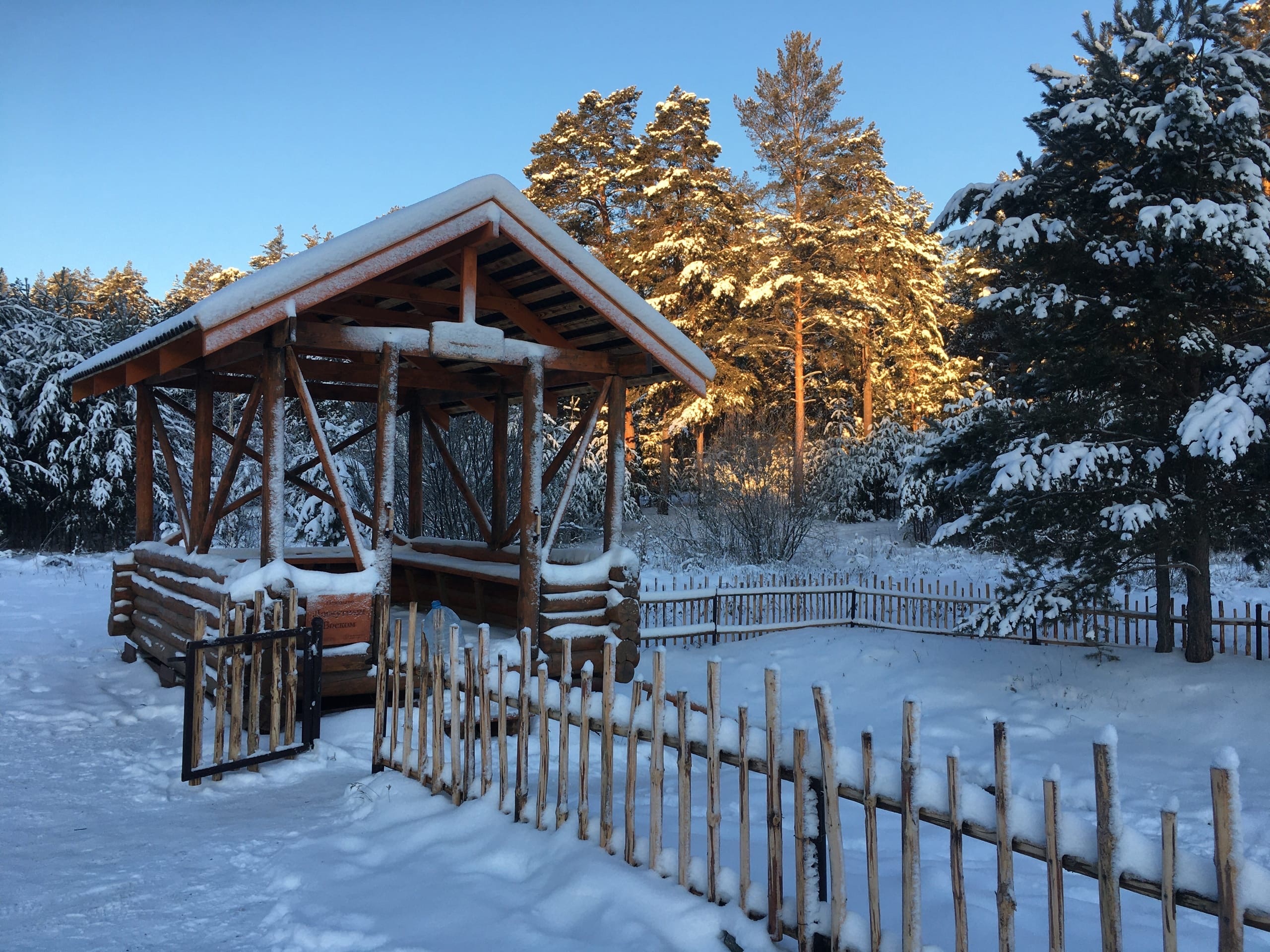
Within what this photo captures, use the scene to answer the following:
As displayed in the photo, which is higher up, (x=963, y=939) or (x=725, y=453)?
(x=725, y=453)

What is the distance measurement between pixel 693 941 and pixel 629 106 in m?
36.9

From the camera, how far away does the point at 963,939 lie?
321 cm

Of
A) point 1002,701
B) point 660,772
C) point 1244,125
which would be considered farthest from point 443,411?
point 1244,125

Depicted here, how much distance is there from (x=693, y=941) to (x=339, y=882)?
193 centimetres

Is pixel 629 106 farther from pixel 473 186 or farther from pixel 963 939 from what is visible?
pixel 963 939

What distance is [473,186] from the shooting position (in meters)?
8.16

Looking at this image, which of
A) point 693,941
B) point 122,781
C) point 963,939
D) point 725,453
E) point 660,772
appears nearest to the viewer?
point 963,939

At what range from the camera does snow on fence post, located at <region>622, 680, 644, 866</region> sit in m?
4.50

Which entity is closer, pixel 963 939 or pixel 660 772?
pixel 963 939

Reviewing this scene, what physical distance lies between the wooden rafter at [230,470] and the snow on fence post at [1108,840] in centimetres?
775

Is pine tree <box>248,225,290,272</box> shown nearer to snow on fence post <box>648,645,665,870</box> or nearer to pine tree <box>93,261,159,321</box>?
pine tree <box>93,261,159,321</box>

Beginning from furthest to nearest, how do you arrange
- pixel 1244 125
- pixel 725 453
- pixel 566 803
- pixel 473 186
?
pixel 725 453
pixel 1244 125
pixel 473 186
pixel 566 803

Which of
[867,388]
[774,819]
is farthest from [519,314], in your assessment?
[867,388]

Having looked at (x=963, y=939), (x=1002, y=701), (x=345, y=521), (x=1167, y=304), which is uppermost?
(x=1167, y=304)
